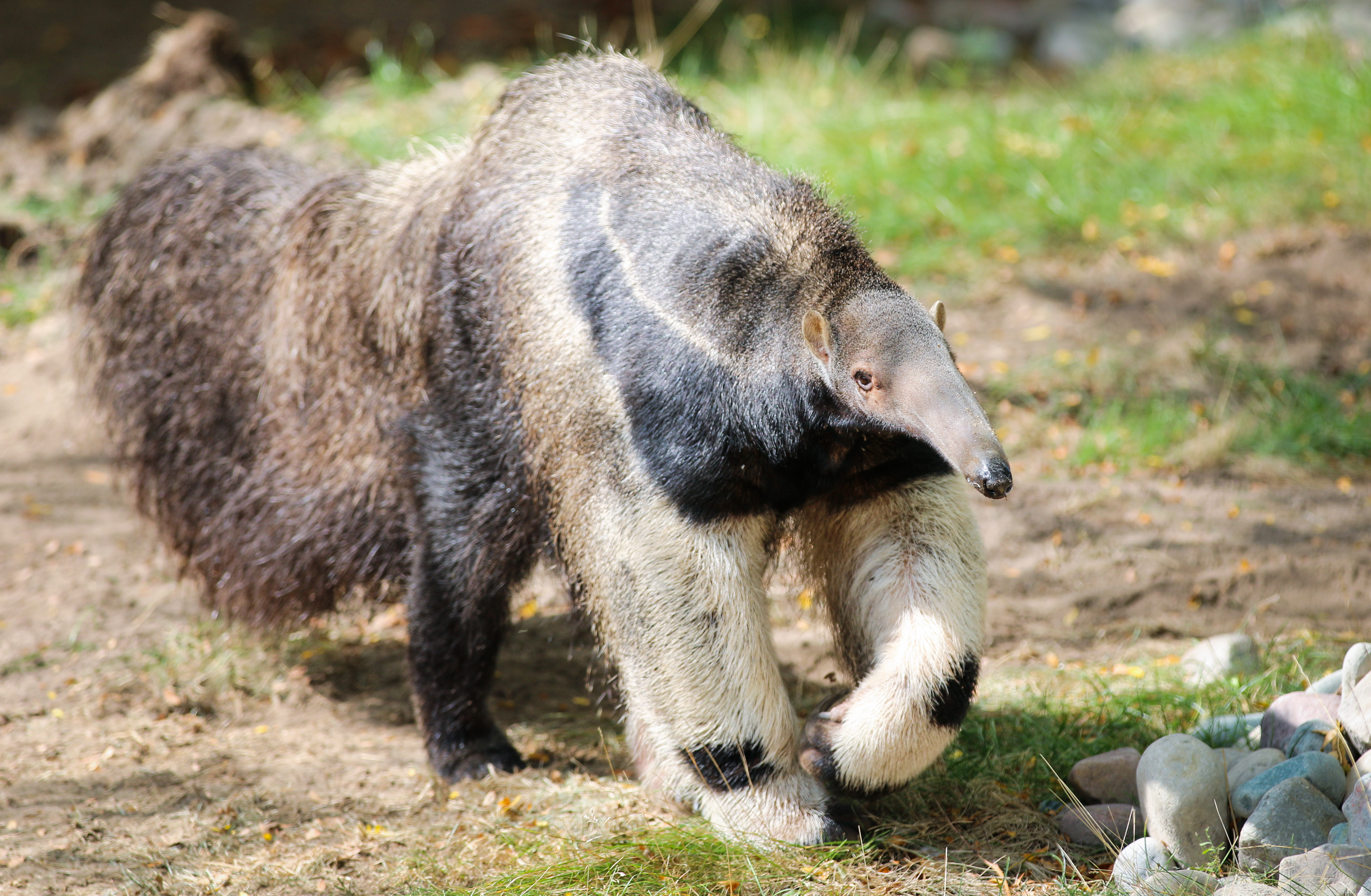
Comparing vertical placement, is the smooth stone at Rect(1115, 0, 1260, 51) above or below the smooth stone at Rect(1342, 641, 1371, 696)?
above

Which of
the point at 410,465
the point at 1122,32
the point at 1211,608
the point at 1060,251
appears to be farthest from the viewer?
the point at 1122,32

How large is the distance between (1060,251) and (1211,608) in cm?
367

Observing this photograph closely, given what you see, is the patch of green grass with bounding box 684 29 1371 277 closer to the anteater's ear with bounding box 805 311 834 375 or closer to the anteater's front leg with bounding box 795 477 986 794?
the anteater's front leg with bounding box 795 477 986 794

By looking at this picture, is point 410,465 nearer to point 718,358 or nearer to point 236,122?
point 718,358

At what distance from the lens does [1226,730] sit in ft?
13.7

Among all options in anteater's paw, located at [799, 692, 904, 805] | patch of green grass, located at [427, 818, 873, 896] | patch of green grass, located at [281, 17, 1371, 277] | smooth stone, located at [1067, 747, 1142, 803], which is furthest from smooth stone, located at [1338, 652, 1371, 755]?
patch of green grass, located at [281, 17, 1371, 277]

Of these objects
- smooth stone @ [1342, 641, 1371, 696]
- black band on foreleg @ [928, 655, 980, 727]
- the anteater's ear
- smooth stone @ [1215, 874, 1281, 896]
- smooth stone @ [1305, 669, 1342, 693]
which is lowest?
smooth stone @ [1215, 874, 1281, 896]

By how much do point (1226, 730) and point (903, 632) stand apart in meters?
1.35

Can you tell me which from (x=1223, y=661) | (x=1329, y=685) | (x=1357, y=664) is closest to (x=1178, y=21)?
(x=1223, y=661)

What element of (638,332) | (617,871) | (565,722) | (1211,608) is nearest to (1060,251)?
(1211,608)

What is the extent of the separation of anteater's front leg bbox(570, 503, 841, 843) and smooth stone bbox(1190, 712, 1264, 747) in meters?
1.35

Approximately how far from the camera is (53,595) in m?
6.00

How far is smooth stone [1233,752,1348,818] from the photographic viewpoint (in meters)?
3.62

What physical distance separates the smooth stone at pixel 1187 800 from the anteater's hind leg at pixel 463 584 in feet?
7.00
